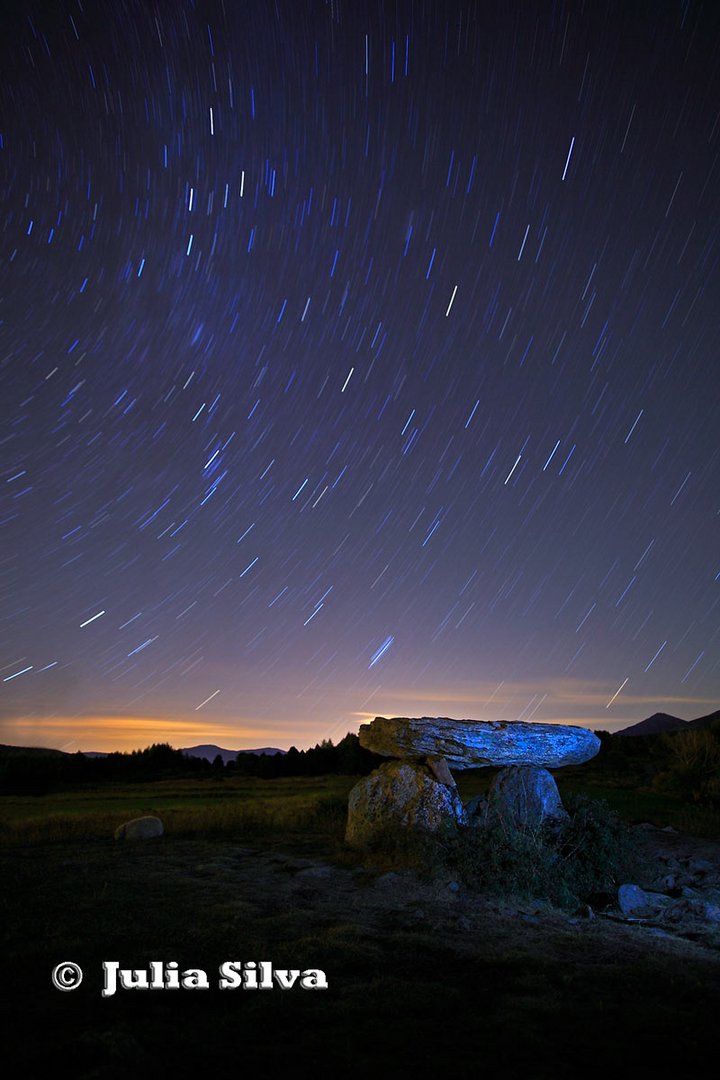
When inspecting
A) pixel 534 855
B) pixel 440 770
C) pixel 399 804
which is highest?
pixel 440 770

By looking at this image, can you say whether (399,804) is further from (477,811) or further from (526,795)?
(526,795)

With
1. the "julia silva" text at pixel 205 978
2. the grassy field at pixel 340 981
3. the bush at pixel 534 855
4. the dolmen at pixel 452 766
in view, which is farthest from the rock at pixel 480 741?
the "julia silva" text at pixel 205 978

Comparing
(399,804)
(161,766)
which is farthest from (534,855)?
(161,766)

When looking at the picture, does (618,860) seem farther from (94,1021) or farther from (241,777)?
(241,777)

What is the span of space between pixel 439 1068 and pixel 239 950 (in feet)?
11.3

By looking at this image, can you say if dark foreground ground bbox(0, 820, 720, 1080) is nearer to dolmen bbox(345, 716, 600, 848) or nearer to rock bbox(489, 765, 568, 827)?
dolmen bbox(345, 716, 600, 848)

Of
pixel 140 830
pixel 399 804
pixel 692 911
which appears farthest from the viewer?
pixel 140 830

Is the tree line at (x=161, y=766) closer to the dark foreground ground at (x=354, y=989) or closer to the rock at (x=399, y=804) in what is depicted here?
the rock at (x=399, y=804)

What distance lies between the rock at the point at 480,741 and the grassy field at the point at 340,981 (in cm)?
405

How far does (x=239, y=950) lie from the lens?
758 cm

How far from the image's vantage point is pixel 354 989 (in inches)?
253

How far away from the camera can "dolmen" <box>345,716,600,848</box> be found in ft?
51.9

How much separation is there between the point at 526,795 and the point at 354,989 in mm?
11448

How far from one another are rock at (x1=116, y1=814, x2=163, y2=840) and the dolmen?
5.57m
